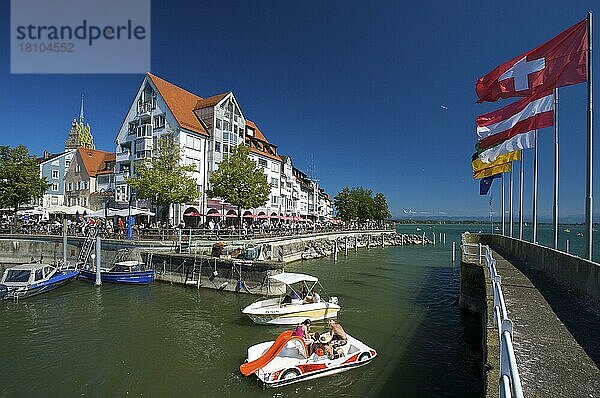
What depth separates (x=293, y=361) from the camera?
12.7m

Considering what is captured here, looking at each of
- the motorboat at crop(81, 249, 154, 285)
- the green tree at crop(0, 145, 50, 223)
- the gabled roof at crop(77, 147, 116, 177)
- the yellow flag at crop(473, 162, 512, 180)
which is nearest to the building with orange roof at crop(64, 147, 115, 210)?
the gabled roof at crop(77, 147, 116, 177)

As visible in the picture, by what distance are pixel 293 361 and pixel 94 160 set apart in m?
59.6

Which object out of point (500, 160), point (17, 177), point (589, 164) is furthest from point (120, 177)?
point (589, 164)

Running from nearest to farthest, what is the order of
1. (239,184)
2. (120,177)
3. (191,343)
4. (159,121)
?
(191,343), (239,184), (159,121), (120,177)

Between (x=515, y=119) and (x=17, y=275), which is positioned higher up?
(x=515, y=119)

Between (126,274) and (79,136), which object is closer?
(126,274)

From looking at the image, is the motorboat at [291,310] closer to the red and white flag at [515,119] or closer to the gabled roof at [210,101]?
the red and white flag at [515,119]

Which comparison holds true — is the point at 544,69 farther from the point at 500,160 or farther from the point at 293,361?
the point at 293,361

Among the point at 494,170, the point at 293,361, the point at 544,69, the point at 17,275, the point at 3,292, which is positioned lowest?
the point at 3,292

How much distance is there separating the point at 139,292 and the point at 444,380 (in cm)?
2027

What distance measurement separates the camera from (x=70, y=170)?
61.2 m

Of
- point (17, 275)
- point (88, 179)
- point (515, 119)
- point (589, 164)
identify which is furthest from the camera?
point (88, 179)

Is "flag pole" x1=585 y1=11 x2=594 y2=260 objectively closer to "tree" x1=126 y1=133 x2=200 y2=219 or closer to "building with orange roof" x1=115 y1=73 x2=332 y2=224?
"tree" x1=126 y1=133 x2=200 y2=219

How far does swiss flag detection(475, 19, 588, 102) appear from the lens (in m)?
12.5
